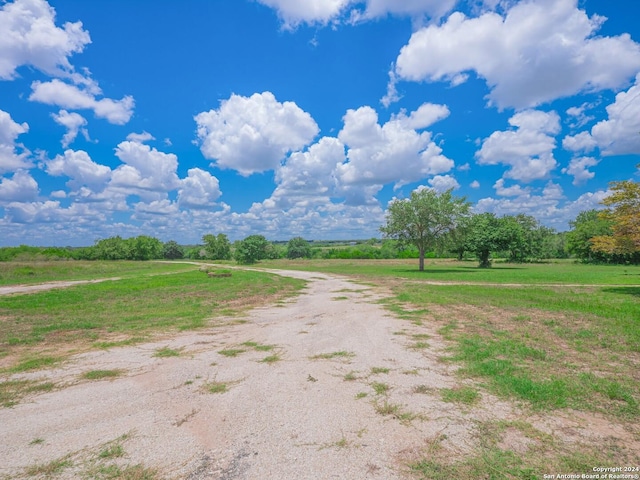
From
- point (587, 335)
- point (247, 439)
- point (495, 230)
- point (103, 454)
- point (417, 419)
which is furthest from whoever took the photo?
point (495, 230)

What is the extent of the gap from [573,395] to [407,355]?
10.9ft

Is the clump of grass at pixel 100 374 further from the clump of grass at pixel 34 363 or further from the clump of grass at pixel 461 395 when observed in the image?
the clump of grass at pixel 461 395

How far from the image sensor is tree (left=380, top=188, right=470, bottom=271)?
41312 mm

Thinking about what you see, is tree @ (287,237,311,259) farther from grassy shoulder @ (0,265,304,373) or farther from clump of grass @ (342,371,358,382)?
clump of grass @ (342,371,358,382)

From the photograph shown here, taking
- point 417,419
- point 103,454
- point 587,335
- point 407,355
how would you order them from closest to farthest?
point 103,454
point 417,419
point 407,355
point 587,335

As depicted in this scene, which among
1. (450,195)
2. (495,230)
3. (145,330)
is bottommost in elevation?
(145,330)

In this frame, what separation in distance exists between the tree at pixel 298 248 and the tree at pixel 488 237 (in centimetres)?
8124

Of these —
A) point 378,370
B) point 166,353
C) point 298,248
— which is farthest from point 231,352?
point 298,248

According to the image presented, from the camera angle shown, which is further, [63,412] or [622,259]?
[622,259]

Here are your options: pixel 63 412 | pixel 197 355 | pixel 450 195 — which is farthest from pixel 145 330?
pixel 450 195

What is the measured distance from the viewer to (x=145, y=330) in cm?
1151

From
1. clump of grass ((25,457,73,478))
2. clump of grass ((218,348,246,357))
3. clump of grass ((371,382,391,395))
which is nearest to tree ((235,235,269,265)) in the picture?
clump of grass ((218,348,246,357))

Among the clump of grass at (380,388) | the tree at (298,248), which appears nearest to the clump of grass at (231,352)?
the clump of grass at (380,388)

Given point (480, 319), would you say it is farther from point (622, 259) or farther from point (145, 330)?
point (622, 259)
